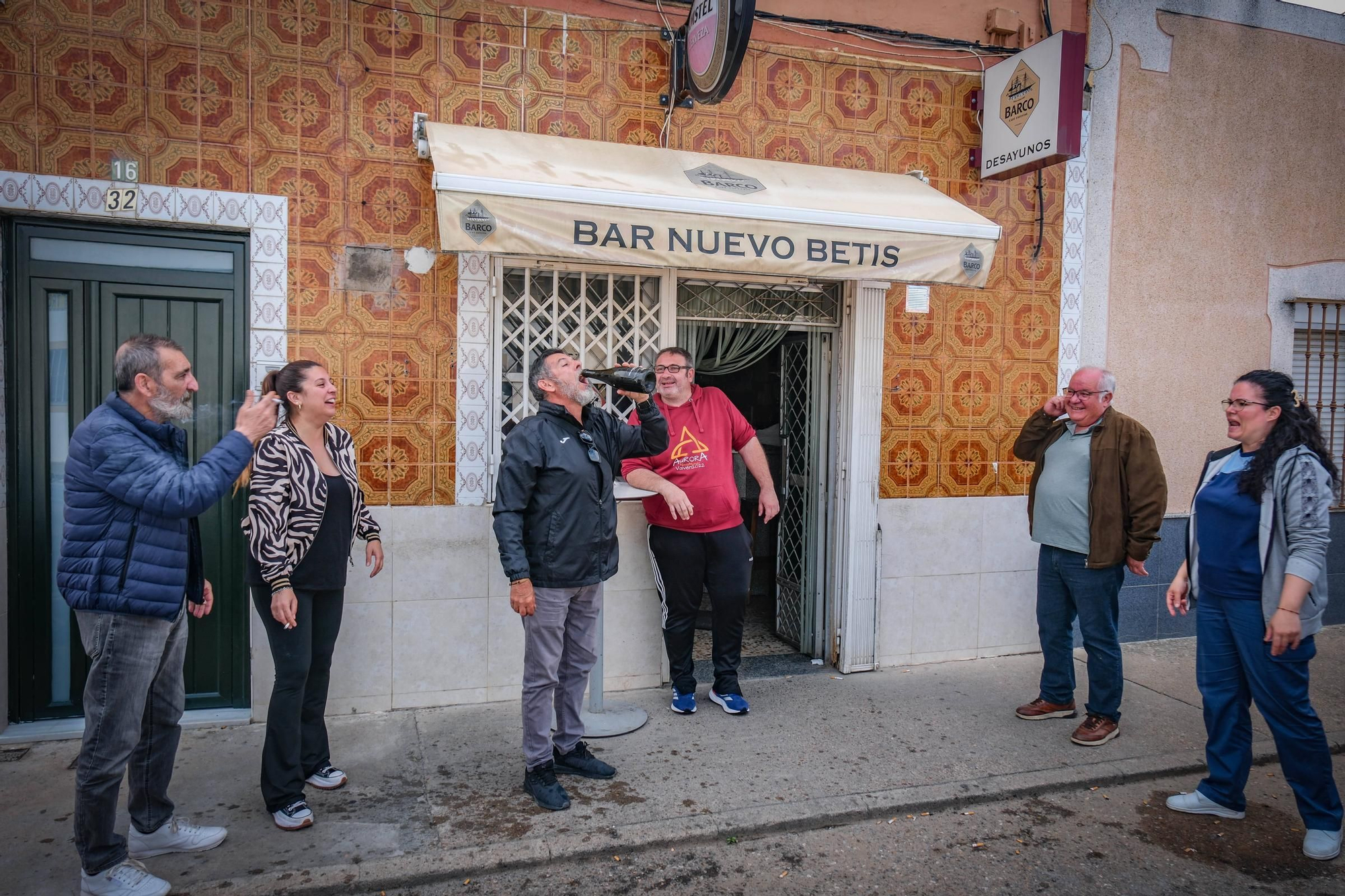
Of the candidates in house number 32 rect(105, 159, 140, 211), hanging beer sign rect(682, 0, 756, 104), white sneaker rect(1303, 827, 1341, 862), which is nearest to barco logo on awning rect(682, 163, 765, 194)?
hanging beer sign rect(682, 0, 756, 104)

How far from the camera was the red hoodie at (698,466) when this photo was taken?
4832mm

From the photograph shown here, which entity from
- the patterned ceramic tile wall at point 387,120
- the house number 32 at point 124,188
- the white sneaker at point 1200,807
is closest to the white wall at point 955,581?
the patterned ceramic tile wall at point 387,120

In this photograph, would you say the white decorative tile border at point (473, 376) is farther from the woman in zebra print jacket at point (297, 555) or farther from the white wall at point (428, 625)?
the woman in zebra print jacket at point (297, 555)

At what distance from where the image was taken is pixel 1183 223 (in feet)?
20.6

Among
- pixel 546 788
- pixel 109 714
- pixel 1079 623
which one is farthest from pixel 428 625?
pixel 1079 623

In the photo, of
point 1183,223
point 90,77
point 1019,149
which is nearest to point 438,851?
point 90,77

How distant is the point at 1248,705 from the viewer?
3.71 meters

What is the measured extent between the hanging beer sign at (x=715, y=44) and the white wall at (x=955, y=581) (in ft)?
8.85

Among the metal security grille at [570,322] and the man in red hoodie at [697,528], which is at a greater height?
the metal security grille at [570,322]

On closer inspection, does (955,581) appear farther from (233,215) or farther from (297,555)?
(233,215)

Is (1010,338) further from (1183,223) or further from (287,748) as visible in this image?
(287,748)

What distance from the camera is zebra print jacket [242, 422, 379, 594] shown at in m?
3.43

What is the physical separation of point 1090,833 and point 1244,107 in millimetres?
5370

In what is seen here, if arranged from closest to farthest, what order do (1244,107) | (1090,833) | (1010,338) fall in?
(1090,833) < (1010,338) < (1244,107)
